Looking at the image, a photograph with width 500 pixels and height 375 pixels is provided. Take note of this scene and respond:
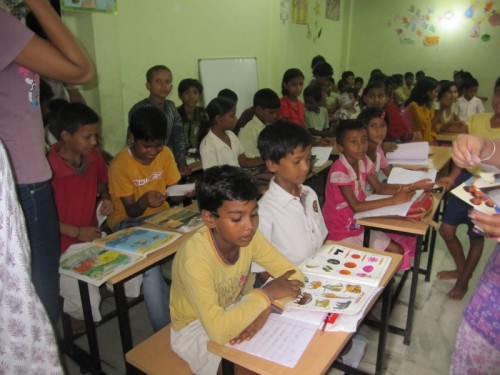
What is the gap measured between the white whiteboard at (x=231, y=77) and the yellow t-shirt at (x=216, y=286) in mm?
3418

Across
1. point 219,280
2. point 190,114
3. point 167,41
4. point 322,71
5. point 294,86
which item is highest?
point 167,41

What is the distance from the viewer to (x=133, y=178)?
2.23m

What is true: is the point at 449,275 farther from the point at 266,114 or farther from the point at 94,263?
the point at 94,263

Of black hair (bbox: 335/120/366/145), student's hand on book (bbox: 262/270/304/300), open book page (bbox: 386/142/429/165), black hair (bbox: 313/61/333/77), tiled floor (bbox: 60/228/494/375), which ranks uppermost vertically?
black hair (bbox: 313/61/333/77)

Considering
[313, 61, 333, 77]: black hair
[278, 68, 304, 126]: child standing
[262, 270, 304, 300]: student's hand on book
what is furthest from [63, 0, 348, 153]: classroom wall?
[262, 270, 304, 300]: student's hand on book

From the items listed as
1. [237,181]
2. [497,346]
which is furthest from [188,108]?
[497,346]

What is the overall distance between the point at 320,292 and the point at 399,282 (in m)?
1.61

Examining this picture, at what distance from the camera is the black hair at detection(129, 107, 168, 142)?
7.04 feet

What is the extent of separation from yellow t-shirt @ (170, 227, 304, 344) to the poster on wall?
2606 mm

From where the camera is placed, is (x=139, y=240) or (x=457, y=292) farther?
(x=457, y=292)

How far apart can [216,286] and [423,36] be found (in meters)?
8.38

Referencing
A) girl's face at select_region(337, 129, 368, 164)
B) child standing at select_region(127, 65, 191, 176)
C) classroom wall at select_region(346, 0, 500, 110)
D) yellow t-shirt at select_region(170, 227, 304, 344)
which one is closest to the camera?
yellow t-shirt at select_region(170, 227, 304, 344)

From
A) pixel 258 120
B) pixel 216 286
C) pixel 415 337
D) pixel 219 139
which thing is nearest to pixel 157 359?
pixel 216 286

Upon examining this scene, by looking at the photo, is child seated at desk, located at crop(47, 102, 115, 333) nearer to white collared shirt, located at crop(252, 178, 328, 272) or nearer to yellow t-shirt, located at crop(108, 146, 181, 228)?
yellow t-shirt, located at crop(108, 146, 181, 228)
